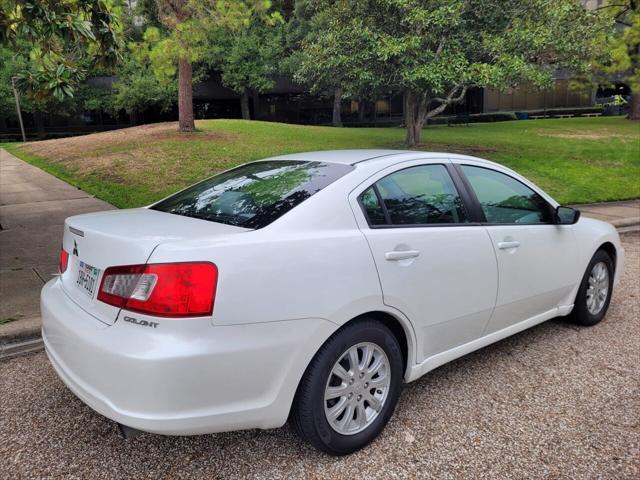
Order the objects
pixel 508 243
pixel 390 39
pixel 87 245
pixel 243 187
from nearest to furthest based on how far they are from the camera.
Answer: pixel 87 245 → pixel 243 187 → pixel 508 243 → pixel 390 39

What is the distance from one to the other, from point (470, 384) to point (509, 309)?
580 millimetres

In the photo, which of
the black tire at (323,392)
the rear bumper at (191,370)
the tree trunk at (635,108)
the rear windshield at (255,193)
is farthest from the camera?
the tree trunk at (635,108)

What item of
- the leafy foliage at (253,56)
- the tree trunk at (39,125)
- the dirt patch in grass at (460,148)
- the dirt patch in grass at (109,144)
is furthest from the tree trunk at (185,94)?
the tree trunk at (39,125)

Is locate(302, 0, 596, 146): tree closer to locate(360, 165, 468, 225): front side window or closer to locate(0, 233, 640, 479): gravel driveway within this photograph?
locate(360, 165, 468, 225): front side window

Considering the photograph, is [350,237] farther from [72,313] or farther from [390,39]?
[390,39]

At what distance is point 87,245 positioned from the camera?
274 cm

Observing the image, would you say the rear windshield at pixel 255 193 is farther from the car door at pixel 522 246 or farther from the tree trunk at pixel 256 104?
the tree trunk at pixel 256 104

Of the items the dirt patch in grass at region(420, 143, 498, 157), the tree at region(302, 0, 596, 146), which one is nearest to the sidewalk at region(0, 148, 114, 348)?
the tree at region(302, 0, 596, 146)

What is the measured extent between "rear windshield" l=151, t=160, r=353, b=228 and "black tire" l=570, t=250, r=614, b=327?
8.35ft

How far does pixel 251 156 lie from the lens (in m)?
14.5

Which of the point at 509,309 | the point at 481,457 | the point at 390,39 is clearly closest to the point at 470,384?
the point at 509,309

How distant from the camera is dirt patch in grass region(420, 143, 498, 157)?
52.9ft

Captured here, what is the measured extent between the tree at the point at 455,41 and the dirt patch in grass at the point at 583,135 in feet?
25.5

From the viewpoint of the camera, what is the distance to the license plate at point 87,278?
2621 mm
